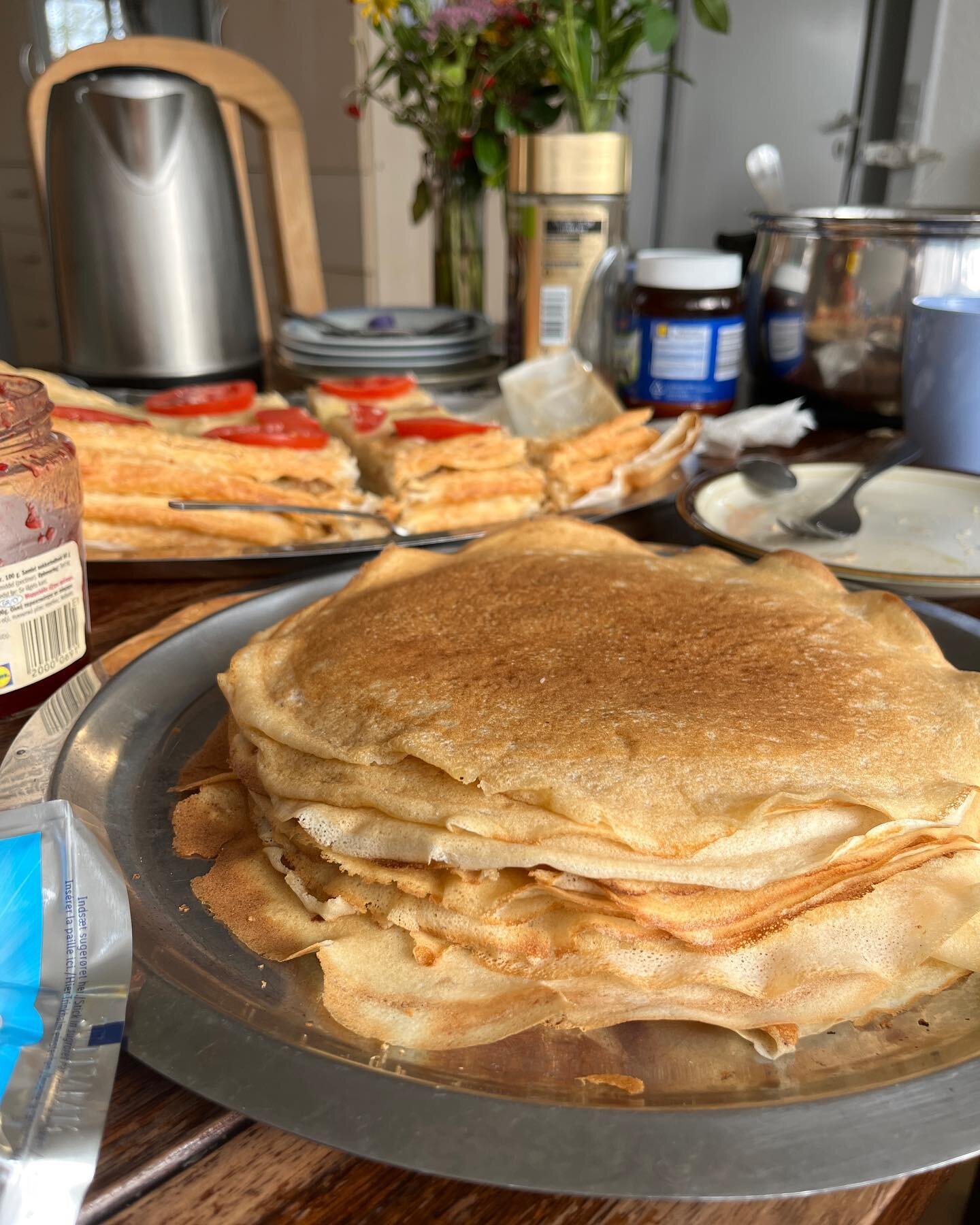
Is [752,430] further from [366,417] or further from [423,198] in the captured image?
[423,198]

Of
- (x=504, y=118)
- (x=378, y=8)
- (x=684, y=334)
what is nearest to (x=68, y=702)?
(x=684, y=334)

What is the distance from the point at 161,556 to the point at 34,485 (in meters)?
0.32

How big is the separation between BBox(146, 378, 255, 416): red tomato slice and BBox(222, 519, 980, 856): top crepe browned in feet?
2.54

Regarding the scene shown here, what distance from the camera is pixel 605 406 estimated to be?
1572mm

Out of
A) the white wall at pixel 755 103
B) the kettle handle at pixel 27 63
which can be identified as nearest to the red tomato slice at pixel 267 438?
the white wall at pixel 755 103

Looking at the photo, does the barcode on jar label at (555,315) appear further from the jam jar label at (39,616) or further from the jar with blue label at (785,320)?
the jam jar label at (39,616)

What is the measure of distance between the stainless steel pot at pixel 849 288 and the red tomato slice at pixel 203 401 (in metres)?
0.86

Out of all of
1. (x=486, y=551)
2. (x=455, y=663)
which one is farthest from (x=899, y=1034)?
(x=486, y=551)

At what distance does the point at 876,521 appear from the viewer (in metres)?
1.11

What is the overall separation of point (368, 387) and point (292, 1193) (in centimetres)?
137

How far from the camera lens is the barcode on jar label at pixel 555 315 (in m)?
1.67

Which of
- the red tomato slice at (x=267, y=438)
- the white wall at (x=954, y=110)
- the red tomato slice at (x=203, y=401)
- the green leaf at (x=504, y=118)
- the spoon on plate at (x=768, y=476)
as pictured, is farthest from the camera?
the white wall at (x=954, y=110)

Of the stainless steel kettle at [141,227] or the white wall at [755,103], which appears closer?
the stainless steel kettle at [141,227]

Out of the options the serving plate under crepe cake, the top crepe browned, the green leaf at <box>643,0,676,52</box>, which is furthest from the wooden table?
the green leaf at <box>643,0,676,52</box>
